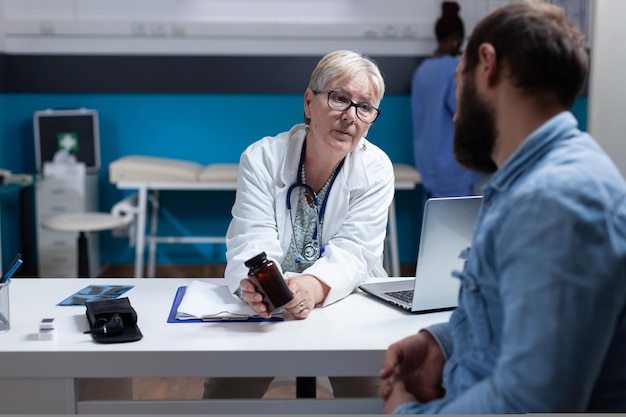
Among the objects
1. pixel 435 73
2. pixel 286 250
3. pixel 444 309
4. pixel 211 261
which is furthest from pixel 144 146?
pixel 444 309

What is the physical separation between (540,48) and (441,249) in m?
0.62

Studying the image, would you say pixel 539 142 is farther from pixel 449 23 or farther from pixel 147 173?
pixel 449 23

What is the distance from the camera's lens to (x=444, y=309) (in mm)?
Result: 1697

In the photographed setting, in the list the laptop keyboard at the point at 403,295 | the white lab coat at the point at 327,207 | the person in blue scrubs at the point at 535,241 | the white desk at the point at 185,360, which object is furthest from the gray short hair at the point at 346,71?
the person in blue scrubs at the point at 535,241

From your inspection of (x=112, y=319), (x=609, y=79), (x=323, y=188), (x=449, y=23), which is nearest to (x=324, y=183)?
(x=323, y=188)

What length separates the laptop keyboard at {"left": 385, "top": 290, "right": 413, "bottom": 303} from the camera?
5.78ft

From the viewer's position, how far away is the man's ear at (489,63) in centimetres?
104

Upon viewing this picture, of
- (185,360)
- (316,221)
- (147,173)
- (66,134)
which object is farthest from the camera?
(66,134)

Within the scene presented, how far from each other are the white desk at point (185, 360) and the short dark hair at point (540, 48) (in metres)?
0.62

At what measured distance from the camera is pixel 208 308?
5.42 ft

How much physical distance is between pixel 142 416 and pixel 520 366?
0.80 metres

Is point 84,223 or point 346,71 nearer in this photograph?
point 346,71

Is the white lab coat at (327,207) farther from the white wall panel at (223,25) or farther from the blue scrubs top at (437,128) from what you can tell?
the white wall panel at (223,25)

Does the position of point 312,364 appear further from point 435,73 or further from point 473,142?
point 435,73
